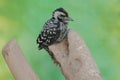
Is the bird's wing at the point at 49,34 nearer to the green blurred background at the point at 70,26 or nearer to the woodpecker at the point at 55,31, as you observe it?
the woodpecker at the point at 55,31

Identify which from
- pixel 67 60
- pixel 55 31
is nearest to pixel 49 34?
pixel 55 31

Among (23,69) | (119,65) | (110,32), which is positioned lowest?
(119,65)

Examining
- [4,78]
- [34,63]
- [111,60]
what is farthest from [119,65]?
[4,78]

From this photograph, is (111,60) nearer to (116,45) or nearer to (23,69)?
(116,45)

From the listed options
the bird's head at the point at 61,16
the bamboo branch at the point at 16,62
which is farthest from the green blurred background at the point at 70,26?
the bamboo branch at the point at 16,62

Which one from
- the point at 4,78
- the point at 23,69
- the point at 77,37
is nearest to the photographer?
the point at 23,69

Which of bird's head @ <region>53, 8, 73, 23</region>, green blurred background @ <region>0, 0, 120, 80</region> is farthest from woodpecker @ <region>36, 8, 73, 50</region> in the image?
green blurred background @ <region>0, 0, 120, 80</region>

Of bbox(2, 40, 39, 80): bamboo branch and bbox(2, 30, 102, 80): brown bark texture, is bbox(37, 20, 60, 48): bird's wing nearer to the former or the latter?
bbox(2, 30, 102, 80): brown bark texture
